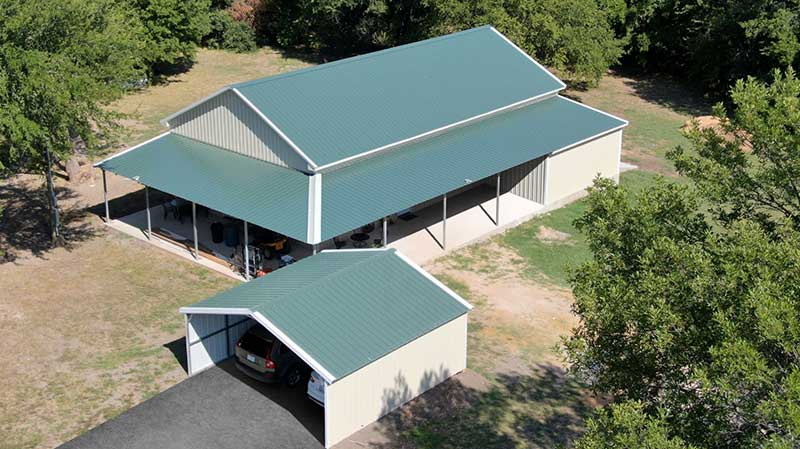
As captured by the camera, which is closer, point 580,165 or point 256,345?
point 256,345

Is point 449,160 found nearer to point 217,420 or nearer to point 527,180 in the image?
point 527,180

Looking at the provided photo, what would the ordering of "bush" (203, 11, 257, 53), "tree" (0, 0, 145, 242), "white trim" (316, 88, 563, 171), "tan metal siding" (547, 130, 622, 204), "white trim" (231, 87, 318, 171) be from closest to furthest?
1. "tree" (0, 0, 145, 242)
2. "white trim" (231, 87, 318, 171)
3. "white trim" (316, 88, 563, 171)
4. "tan metal siding" (547, 130, 622, 204)
5. "bush" (203, 11, 257, 53)

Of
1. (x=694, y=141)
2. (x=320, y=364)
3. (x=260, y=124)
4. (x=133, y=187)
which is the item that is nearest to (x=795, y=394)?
(x=694, y=141)

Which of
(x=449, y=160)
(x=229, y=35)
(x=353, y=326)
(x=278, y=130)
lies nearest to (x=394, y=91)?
(x=449, y=160)

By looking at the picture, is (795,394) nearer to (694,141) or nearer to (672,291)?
(672,291)

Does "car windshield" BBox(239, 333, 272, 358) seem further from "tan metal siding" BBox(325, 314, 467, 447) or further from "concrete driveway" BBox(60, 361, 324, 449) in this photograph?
"tan metal siding" BBox(325, 314, 467, 447)

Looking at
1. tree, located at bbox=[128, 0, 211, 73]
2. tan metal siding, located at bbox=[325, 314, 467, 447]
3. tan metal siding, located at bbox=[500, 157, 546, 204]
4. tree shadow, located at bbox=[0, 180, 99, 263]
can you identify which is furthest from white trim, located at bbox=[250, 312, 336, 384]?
tree, located at bbox=[128, 0, 211, 73]
